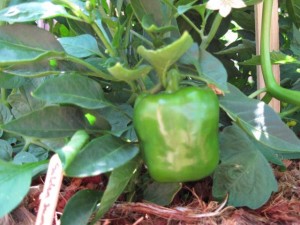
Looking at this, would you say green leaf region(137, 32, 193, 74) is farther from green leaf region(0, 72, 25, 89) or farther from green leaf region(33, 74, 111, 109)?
green leaf region(0, 72, 25, 89)

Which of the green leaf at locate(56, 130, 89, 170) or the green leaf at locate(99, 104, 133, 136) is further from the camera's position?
the green leaf at locate(99, 104, 133, 136)

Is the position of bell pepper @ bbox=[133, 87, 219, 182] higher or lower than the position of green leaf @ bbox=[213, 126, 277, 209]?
higher

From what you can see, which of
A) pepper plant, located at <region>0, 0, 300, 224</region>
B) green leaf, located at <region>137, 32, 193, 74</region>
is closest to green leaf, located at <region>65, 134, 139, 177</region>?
pepper plant, located at <region>0, 0, 300, 224</region>

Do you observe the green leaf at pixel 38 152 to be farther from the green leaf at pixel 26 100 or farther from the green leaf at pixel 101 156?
the green leaf at pixel 101 156

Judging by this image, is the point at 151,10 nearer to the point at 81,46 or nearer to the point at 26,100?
the point at 81,46

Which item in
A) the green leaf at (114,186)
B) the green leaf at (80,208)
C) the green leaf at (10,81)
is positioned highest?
the green leaf at (10,81)

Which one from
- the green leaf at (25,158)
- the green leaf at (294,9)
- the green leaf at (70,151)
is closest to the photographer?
the green leaf at (70,151)

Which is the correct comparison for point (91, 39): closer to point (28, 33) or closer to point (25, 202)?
point (28, 33)

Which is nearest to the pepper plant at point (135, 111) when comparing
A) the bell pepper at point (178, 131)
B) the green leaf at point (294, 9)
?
the bell pepper at point (178, 131)
